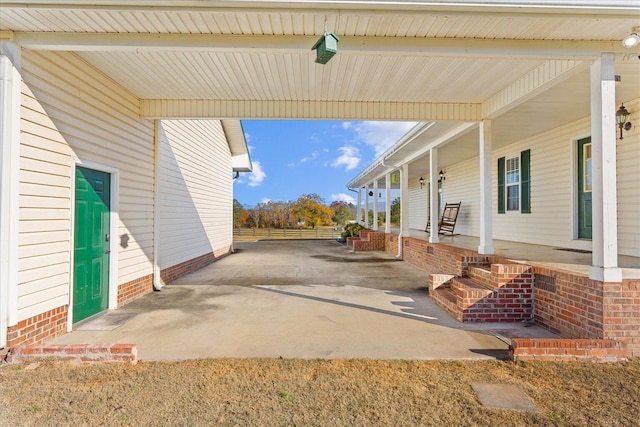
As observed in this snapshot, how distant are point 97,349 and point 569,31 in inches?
222

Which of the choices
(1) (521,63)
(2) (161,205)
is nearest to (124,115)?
(2) (161,205)

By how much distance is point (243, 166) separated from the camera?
13086 millimetres

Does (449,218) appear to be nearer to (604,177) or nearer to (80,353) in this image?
(604,177)

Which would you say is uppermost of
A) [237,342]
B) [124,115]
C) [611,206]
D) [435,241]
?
[124,115]

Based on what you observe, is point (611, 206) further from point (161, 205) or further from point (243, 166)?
point (243, 166)

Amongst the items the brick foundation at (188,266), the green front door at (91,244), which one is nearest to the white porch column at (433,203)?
the brick foundation at (188,266)

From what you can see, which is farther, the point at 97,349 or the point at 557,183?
the point at 557,183

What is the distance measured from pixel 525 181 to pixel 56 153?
8.84 meters

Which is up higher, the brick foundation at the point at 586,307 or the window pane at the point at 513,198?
the window pane at the point at 513,198

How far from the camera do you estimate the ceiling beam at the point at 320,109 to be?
5816 mm

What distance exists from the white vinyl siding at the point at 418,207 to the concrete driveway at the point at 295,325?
7.95m

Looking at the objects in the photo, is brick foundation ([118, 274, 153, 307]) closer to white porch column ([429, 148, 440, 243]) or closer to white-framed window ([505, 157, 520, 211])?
white porch column ([429, 148, 440, 243])

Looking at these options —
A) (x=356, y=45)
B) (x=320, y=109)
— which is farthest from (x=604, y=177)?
(x=320, y=109)

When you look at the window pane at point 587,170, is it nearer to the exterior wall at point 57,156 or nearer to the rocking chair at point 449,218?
the rocking chair at point 449,218
